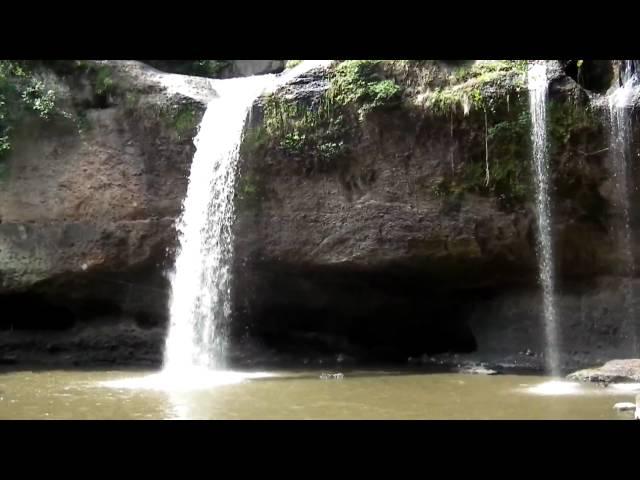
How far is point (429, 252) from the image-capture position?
39.7 feet

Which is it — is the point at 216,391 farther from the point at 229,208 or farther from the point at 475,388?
the point at 229,208

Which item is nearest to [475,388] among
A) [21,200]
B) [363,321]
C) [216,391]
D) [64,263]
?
[216,391]

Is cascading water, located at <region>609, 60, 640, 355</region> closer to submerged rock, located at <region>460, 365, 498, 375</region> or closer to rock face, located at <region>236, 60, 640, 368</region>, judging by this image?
rock face, located at <region>236, 60, 640, 368</region>

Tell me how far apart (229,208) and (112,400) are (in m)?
5.57

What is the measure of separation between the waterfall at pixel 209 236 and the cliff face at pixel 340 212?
24 centimetres

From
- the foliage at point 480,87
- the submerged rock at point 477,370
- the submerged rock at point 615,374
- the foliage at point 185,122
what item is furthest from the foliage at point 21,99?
the submerged rock at point 615,374

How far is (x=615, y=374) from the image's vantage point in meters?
9.00

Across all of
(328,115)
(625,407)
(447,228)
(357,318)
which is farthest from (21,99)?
(625,407)

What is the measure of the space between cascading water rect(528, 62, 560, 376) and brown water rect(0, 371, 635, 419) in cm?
222

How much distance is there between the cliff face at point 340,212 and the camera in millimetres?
11648

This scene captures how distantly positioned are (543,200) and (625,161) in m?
1.43

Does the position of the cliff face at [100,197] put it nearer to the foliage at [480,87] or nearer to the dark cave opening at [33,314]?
the dark cave opening at [33,314]

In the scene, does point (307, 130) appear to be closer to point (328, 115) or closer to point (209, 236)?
point (328, 115)

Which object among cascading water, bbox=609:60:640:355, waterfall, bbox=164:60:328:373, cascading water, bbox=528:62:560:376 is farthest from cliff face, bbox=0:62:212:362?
cascading water, bbox=609:60:640:355
